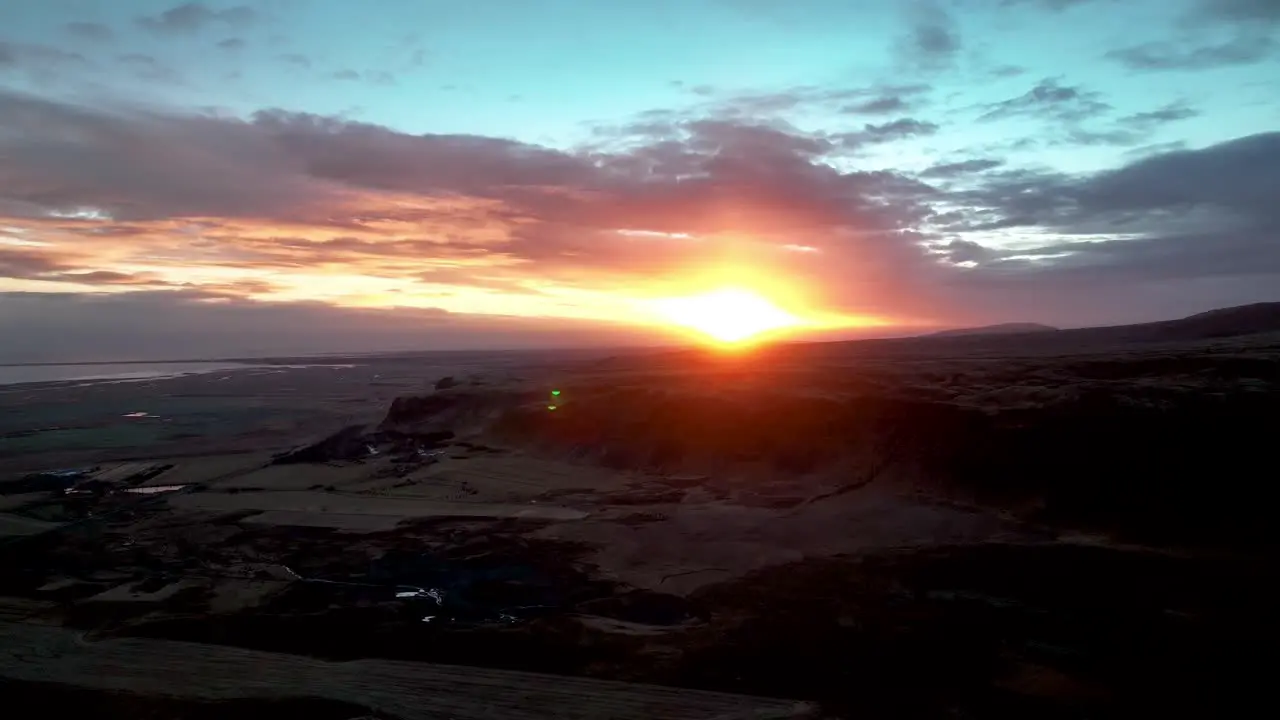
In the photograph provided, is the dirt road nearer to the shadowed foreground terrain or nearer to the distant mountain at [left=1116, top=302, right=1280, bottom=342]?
the shadowed foreground terrain

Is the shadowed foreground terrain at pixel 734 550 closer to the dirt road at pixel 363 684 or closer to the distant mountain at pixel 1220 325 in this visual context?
the dirt road at pixel 363 684

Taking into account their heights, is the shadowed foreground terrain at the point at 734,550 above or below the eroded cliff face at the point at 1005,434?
below

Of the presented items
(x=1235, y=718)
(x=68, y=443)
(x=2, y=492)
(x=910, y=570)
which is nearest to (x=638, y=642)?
(x=910, y=570)

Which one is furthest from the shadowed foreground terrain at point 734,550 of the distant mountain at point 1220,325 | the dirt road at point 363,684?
the distant mountain at point 1220,325

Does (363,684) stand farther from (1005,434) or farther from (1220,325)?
(1220,325)

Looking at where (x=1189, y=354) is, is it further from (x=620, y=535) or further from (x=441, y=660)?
(x=441, y=660)

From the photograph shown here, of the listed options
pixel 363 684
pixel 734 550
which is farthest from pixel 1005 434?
pixel 363 684

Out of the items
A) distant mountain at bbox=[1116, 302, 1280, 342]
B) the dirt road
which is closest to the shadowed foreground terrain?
the dirt road
